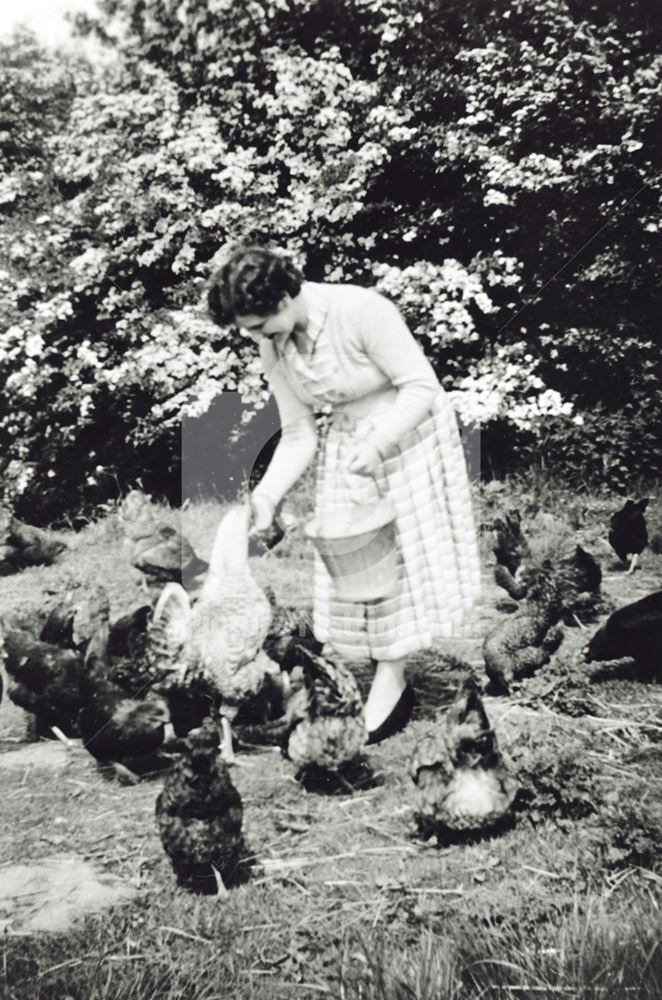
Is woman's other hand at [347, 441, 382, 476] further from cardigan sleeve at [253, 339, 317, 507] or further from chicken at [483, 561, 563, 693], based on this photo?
chicken at [483, 561, 563, 693]

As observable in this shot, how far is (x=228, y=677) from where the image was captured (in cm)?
206

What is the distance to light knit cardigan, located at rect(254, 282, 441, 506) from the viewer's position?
6.72 ft

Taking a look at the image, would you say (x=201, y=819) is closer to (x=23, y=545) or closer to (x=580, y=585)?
(x=23, y=545)

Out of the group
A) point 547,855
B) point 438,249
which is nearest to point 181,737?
point 547,855

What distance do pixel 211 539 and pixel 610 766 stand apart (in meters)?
1.10

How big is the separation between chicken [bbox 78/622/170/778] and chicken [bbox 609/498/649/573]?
1.35 meters

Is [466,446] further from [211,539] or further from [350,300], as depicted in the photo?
[211,539]

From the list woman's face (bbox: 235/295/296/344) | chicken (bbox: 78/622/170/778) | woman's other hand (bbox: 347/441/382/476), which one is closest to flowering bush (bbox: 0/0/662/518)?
woman's face (bbox: 235/295/296/344)

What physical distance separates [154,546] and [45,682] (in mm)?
464

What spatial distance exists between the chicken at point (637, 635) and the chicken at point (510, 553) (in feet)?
0.93

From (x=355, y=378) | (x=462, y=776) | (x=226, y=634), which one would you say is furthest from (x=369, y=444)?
(x=462, y=776)

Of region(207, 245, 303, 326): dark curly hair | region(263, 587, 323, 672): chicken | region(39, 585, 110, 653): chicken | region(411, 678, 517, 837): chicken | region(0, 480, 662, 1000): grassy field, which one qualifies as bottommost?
region(0, 480, 662, 1000): grassy field

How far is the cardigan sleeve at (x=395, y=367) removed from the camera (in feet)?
6.70

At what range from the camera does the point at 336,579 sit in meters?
2.28
